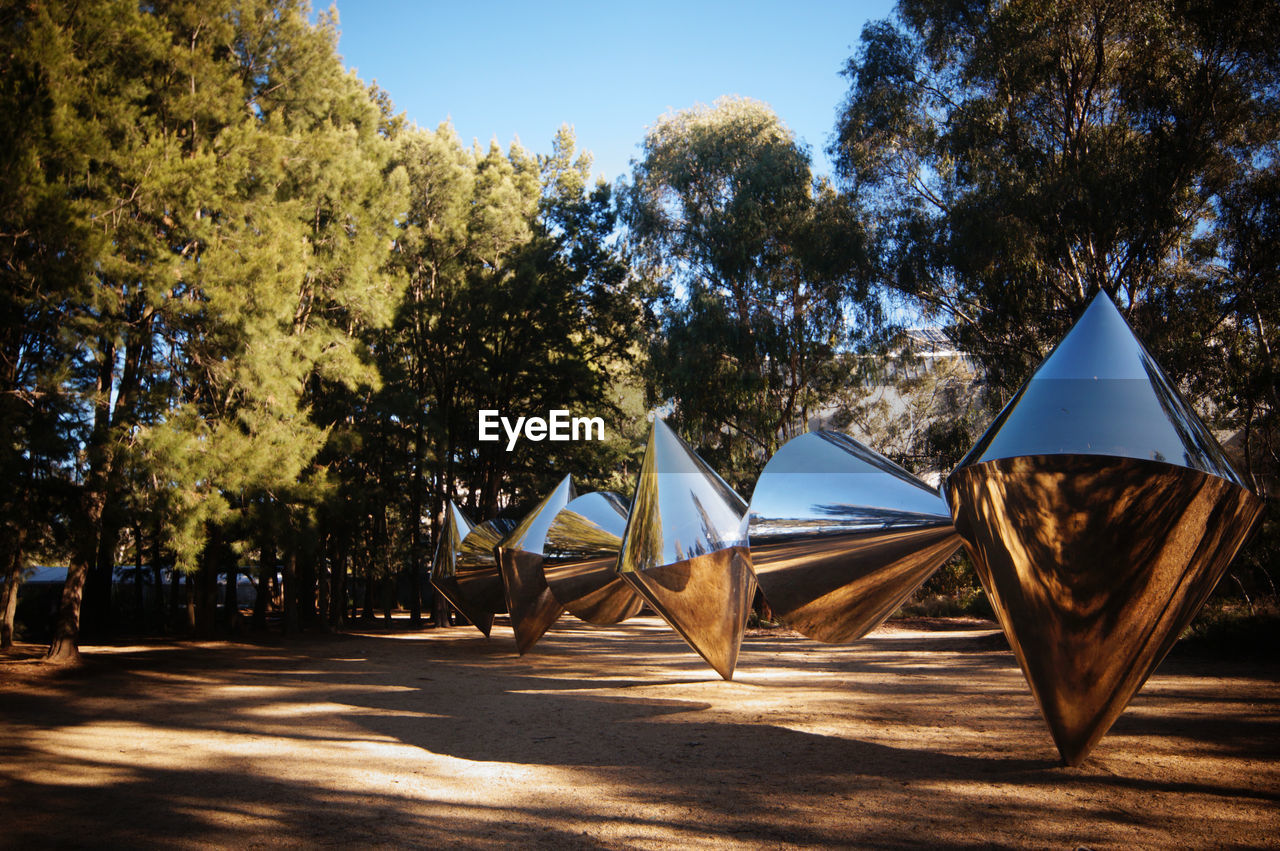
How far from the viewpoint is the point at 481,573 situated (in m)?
18.4

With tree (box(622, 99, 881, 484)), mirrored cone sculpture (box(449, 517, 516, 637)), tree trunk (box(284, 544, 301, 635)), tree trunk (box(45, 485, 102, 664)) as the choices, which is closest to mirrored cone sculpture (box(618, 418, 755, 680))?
mirrored cone sculpture (box(449, 517, 516, 637))

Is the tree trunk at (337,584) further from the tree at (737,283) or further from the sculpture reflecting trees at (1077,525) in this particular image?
the sculpture reflecting trees at (1077,525)

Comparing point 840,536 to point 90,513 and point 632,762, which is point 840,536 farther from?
point 90,513

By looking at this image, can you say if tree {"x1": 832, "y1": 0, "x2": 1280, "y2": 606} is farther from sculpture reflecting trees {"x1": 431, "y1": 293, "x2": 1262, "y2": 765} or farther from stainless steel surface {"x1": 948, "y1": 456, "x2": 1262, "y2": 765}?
stainless steel surface {"x1": 948, "y1": 456, "x2": 1262, "y2": 765}

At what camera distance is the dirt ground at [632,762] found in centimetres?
533

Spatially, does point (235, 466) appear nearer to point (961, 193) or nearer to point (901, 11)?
point (961, 193)

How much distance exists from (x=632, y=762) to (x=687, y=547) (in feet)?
8.43

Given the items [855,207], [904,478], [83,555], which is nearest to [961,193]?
[855,207]

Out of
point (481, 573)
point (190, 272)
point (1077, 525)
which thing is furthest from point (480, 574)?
point (1077, 525)

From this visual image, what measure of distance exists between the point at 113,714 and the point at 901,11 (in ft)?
77.5

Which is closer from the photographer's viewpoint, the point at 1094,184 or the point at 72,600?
the point at 72,600

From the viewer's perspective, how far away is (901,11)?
2214cm

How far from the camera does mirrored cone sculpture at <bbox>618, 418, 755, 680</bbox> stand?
30.6ft

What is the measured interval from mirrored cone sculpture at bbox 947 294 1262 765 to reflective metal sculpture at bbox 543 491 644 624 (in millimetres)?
8395
